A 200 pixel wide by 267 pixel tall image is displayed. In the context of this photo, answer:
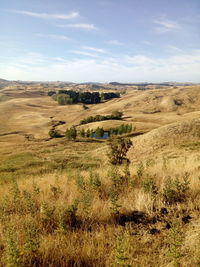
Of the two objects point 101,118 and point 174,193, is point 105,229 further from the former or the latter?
point 101,118

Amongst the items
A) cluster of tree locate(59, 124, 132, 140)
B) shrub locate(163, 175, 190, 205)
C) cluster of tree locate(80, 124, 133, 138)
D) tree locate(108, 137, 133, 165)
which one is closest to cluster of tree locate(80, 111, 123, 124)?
cluster of tree locate(59, 124, 132, 140)

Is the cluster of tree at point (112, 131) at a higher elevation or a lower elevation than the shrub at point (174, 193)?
lower

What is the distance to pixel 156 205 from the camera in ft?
16.7

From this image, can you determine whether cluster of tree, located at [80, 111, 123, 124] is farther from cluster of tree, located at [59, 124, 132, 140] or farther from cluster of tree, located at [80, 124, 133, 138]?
cluster of tree, located at [80, 124, 133, 138]

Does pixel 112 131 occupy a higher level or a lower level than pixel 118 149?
lower

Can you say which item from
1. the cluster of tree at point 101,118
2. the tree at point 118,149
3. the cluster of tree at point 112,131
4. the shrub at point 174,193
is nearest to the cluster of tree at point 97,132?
the cluster of tree at point 112,131

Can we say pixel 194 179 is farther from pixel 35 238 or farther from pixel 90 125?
pixel 90 125

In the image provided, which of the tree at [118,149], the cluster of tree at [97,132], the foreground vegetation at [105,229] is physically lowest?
the cluster of tree at [97,132]

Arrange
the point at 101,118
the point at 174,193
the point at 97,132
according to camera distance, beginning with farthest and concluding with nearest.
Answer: the point at 101,118 → the point at 97,132 → the point at 174,193

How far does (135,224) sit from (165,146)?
32.1m

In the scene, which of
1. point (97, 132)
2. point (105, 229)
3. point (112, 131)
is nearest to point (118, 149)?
point (105, 229)

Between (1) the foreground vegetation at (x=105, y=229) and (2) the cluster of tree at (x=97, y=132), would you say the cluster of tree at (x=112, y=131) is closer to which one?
(2) the cluster of tree at (x=97, y=132)

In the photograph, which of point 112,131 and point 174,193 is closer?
point 174,193

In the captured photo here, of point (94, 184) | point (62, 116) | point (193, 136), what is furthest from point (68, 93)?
point (94, 184)
